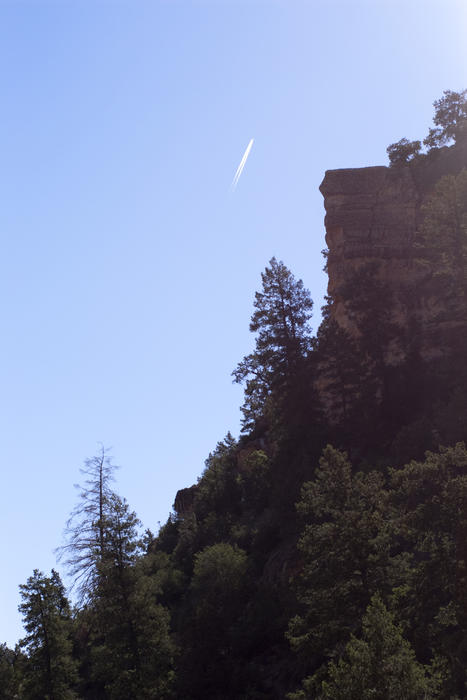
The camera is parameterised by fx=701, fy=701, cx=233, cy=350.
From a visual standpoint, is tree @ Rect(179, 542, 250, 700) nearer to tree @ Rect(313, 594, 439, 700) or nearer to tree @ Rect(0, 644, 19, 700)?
tree @ Rect(313, 594, 439, 700)

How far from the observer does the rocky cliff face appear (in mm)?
49156

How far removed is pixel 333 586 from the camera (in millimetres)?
21156

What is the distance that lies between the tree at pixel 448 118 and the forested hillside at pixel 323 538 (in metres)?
0.12

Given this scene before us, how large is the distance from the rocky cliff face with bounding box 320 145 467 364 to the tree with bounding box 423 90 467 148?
94.7 inches

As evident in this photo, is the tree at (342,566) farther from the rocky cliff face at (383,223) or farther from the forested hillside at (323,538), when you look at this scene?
the rocky cliff face at (383,223)

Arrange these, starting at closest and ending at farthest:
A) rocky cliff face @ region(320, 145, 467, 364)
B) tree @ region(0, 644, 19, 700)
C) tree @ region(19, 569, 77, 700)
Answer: tree @ region(19, 569, 77, 700) → tree @ region(0, 644, 19, 700) → rocky cliff face @ region(320, 145, 467, 364)

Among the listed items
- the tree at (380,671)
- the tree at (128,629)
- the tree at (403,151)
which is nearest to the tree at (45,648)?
the tree at (128,629)

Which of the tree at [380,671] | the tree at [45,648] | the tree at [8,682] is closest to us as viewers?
the tree at [380,671]

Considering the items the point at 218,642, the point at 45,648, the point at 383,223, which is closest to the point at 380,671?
the point at 218,642

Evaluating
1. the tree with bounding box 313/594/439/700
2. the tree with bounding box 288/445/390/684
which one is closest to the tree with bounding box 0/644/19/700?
the tree with bounding box 288/445/390/684

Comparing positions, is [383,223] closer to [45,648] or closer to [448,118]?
[448,118]

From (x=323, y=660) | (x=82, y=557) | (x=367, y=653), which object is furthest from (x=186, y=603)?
(x=367, y=653)

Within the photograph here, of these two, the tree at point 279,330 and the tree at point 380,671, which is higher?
the tree at point 279,330

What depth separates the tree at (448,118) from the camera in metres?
55.4
